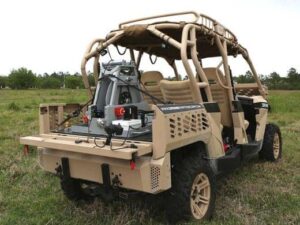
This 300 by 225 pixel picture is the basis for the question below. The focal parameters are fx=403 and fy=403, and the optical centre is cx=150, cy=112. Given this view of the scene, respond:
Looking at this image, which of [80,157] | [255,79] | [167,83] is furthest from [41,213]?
[255,79]

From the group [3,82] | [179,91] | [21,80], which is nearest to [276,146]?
[179,91]

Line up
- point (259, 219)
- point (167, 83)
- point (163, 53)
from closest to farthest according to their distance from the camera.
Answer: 1. point (259, 219)
2. point (167, 83)
3. point (163, 53)

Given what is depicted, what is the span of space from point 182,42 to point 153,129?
1196 millimetres

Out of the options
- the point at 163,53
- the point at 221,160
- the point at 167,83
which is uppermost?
the point at 163,53

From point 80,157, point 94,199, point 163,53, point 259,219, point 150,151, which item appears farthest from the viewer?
point 163,53

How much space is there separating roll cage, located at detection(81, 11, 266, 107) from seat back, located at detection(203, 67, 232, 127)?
0.08 metres

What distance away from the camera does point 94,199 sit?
5.10m

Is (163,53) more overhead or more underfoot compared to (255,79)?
more overhead

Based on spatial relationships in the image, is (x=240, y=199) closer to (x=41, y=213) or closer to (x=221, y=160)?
(x=221, y=160)

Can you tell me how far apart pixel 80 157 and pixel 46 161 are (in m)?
0.63

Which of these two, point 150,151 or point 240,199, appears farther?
point 240,199

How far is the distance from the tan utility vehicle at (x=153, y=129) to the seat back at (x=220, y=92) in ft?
0.04

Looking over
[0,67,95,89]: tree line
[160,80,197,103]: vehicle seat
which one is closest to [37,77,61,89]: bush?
[0,67,95,89]: tree line

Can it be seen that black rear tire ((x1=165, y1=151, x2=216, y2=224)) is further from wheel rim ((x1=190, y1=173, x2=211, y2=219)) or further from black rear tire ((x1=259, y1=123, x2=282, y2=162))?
black rear tire ((x1=259, y1=123, x2=282, y2=162))
